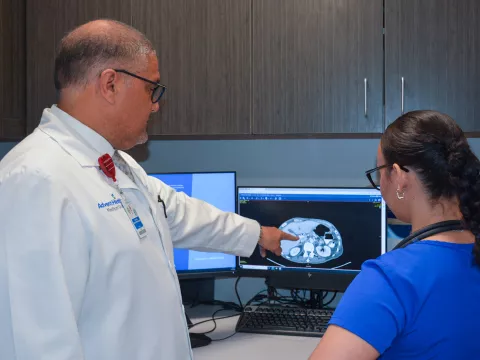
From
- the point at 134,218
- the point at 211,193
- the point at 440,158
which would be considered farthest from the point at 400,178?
the point at 211,193

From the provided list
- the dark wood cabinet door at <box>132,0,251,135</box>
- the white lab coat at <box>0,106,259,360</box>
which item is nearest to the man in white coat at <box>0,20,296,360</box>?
the white lab coat at <box>0,106,259,360</box>

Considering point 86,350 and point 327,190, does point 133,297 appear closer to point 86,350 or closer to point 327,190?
point 86,350

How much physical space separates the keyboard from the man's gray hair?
3.27ft

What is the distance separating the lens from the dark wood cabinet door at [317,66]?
1.92m

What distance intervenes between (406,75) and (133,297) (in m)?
1.15

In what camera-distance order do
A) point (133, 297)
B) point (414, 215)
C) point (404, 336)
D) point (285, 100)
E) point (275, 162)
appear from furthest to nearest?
point (275, 162) < point (285, 100) < point (133, 297) < point (414, 215) < point (404, 336)

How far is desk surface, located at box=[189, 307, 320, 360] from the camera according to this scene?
175 cm

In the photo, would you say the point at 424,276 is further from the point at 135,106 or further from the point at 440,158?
the point at 135,106

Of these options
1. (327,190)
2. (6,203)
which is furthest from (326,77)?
(6,203)

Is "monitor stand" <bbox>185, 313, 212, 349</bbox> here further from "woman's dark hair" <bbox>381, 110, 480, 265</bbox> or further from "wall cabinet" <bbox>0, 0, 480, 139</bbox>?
"woman's dark hair" <bbox>381, 110, 480, 265</bbox>

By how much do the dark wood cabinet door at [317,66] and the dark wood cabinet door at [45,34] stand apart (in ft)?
2.10

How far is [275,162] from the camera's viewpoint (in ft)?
7.73

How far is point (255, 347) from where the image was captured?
1.83 metres

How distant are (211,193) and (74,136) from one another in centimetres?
90
